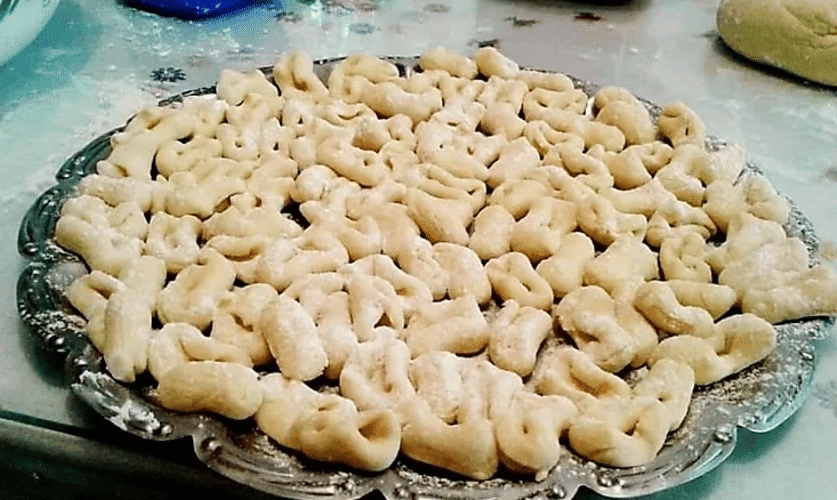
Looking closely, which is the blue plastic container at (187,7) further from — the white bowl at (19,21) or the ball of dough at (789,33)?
the ball of dough at (789,33)

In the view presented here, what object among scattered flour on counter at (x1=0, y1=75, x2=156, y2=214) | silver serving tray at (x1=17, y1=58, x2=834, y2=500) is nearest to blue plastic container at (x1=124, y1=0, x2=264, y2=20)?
scattered flour on counter at (x1=0, y1=75, x2=156, y2=214)

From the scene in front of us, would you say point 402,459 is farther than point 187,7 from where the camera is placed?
No

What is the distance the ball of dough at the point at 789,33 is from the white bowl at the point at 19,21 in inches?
34.9

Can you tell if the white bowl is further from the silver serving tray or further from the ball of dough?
the ball of dough

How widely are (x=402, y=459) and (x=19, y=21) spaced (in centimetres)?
75

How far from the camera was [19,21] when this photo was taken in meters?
1.05

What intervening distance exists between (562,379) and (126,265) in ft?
1.17

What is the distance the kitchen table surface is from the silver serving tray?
0.03 m

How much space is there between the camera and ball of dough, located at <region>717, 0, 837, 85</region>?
3.82ft

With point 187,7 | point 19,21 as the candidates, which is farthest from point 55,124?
point 187,7

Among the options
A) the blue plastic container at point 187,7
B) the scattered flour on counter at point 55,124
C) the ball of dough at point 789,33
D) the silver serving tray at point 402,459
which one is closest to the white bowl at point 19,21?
the scattered flour on counter at point 55,124

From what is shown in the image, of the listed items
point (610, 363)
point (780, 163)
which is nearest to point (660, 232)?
point (610, 363)

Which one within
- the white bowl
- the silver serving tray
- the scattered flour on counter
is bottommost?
the scattered flour on counter

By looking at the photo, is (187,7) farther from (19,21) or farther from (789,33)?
(789,33)
